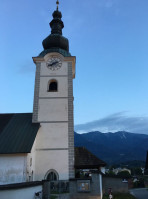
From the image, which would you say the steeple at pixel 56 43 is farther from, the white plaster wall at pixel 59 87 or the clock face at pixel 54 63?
the white plaster wall at pixel 59 87

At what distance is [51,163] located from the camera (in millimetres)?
15062

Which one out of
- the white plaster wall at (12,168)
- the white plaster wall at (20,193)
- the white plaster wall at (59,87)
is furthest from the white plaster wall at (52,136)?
the white plaster wall at (20,193)

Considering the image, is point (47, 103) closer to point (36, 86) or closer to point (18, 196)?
point (36, 86)

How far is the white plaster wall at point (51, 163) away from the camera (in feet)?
48.6

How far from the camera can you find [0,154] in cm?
1329

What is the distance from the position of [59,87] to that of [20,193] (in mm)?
10777

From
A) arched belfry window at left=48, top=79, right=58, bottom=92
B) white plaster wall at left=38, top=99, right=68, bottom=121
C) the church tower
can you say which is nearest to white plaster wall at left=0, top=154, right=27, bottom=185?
the church tower

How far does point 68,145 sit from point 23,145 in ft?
11.9

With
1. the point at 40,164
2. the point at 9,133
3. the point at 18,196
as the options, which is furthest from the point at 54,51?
the point at 18,196

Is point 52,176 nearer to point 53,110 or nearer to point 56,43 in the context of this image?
point 53,110

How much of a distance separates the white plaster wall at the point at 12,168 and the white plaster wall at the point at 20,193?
3175 mm

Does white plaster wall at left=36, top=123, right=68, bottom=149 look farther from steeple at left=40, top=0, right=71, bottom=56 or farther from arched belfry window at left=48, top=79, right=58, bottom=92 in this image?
steeple at left=40, top=0, right=71, bottom=56

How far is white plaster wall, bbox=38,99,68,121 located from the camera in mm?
16703

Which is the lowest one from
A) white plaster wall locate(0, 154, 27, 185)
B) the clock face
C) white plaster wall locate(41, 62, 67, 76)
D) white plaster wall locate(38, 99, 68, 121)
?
white plaster wall locate(0, 154, 27, 185)
